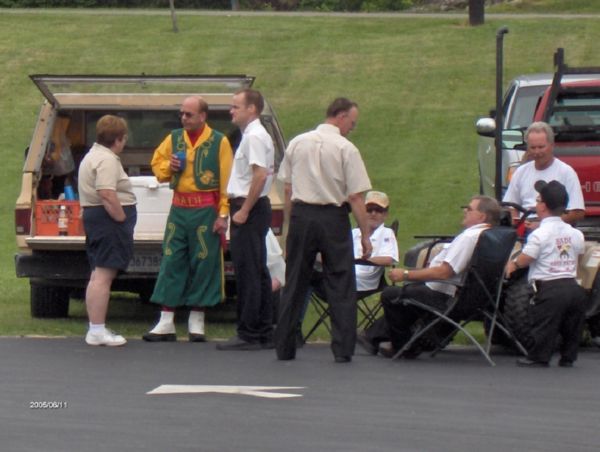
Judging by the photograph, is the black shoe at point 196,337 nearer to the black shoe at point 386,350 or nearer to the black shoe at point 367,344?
the black shoe at point 367,344

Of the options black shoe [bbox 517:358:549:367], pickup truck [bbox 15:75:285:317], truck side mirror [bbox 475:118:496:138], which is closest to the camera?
black shoe [bbox 517:358:549:367]

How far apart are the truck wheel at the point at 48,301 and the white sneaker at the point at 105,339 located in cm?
143

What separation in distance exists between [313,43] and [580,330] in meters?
21.9

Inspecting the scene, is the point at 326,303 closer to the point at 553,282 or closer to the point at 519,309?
the point at 519,309

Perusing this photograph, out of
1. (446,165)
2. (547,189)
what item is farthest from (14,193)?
(547,189)

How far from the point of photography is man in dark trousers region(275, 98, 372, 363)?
9766 millimetres

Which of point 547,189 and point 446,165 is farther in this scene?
point 446,165

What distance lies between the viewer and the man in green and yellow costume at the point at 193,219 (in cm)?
1075

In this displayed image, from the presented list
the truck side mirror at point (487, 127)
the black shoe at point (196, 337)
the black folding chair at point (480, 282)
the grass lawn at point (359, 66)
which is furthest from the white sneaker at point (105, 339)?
the grass lawn at point (359, 66)

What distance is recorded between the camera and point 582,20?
32.9 meters

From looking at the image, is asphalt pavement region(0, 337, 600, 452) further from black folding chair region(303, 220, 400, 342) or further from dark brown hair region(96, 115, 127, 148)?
dark brown hair region(96, 115, 127, 148)

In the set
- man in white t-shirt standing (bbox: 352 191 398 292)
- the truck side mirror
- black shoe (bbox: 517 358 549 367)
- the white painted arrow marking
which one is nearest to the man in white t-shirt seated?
man in white t-shirt standing (bbox: 352 191 398 292)

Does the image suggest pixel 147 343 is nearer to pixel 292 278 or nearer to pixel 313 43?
pixel 292 278
